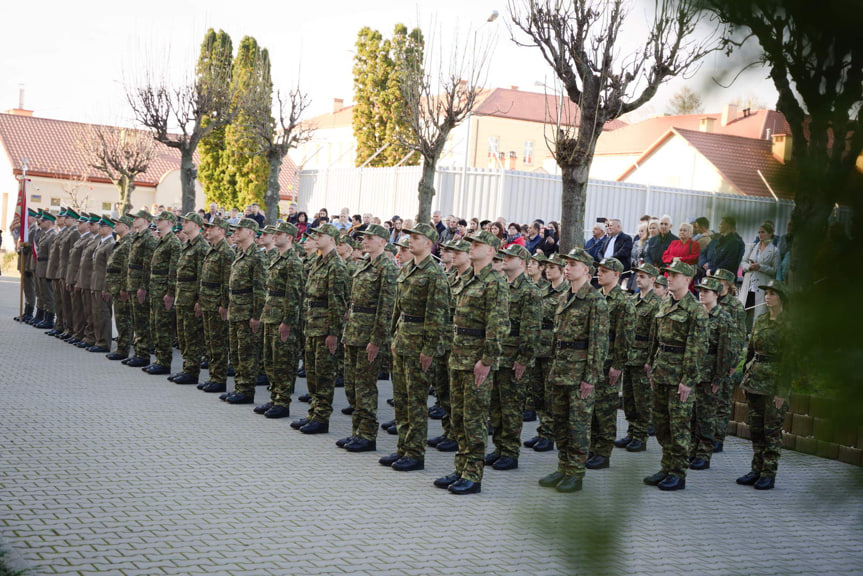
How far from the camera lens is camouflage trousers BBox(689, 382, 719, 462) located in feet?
28.1

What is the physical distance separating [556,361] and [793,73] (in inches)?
247

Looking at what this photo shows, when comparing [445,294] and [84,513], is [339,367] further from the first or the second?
[84,513]

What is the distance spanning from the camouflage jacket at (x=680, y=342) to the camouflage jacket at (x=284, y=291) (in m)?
3.95

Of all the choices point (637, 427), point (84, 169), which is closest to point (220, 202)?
point (84, 169)

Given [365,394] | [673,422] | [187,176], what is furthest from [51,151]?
[673,422]

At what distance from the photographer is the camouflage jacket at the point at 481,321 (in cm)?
699

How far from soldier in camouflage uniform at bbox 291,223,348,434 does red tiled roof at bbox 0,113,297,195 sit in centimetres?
4241

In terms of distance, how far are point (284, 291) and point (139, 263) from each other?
4.15m

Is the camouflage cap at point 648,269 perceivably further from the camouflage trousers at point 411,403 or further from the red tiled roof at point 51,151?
the red tiled roof at point 51,151

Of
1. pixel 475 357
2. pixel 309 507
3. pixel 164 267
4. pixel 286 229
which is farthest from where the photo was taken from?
pixel 164 267

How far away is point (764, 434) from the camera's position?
7988 millimetres

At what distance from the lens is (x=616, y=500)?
4.38 ft

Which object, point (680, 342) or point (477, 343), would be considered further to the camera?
point (680, 342)

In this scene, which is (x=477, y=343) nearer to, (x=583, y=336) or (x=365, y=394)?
(x=583, y=336)
